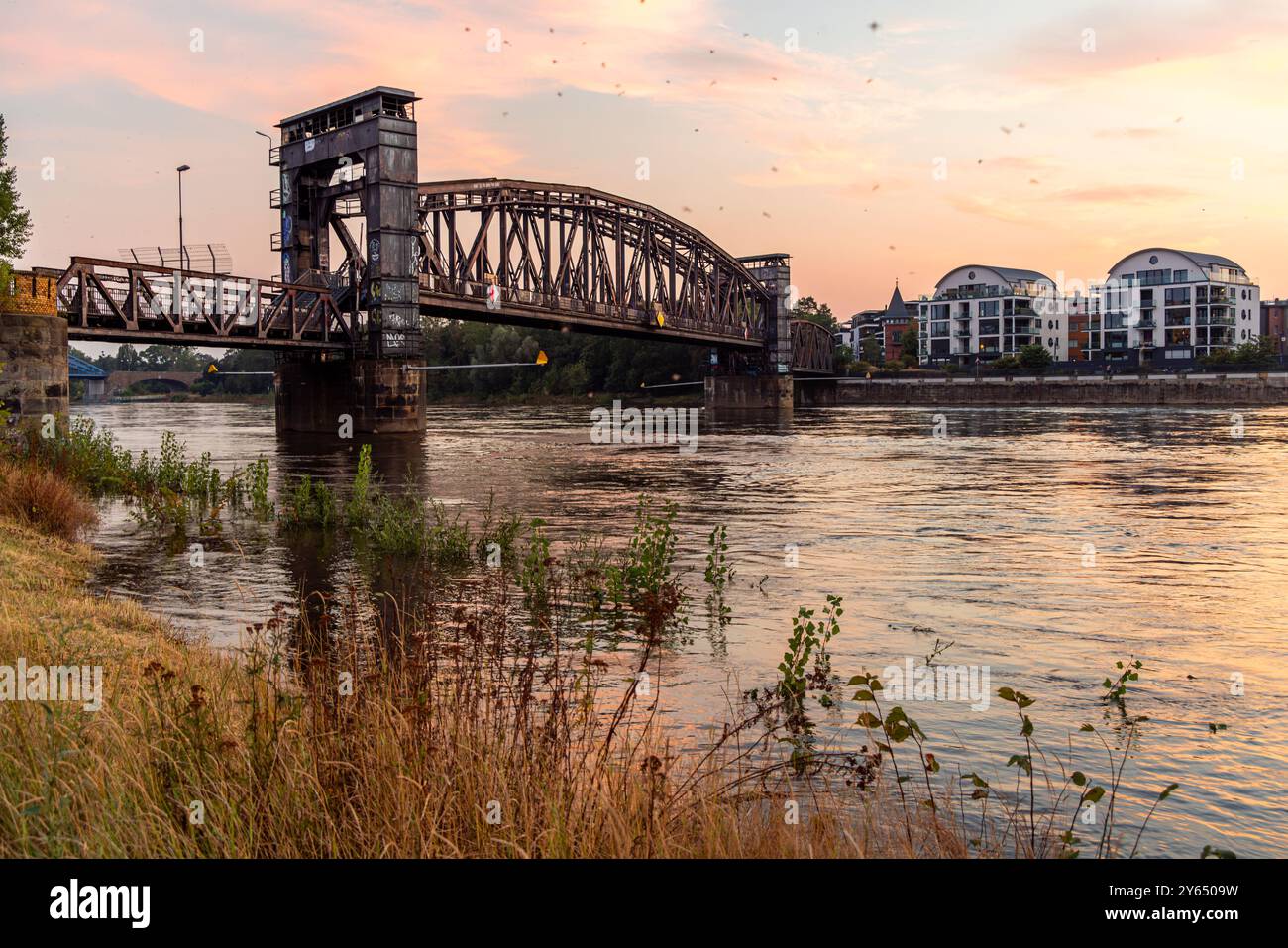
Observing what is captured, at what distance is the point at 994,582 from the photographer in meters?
15.3

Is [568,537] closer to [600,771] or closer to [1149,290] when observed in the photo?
[600,771]

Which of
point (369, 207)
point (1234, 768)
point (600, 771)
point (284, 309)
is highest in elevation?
point (369, 207)

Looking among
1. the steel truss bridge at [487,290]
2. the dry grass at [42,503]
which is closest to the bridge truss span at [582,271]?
the steel truss bridge at [487,290]

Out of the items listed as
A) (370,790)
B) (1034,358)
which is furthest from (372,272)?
(1034,358)

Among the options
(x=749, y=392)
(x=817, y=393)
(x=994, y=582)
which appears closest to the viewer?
(x=994, y=582)

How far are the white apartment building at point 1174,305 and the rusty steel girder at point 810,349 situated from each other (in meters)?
39.6

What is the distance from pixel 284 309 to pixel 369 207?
7.29 m

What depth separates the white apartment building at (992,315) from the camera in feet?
510

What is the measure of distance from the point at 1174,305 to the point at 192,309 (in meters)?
134

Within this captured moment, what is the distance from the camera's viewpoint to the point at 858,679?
6.30 m

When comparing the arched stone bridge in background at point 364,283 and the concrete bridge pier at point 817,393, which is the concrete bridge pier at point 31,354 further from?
the concrete bridge pier at point 817,393

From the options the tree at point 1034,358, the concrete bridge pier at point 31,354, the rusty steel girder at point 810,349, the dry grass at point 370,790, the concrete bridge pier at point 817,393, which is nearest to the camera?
the dry grass at point 370,790

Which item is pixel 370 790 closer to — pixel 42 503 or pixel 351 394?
pixel 42 503
